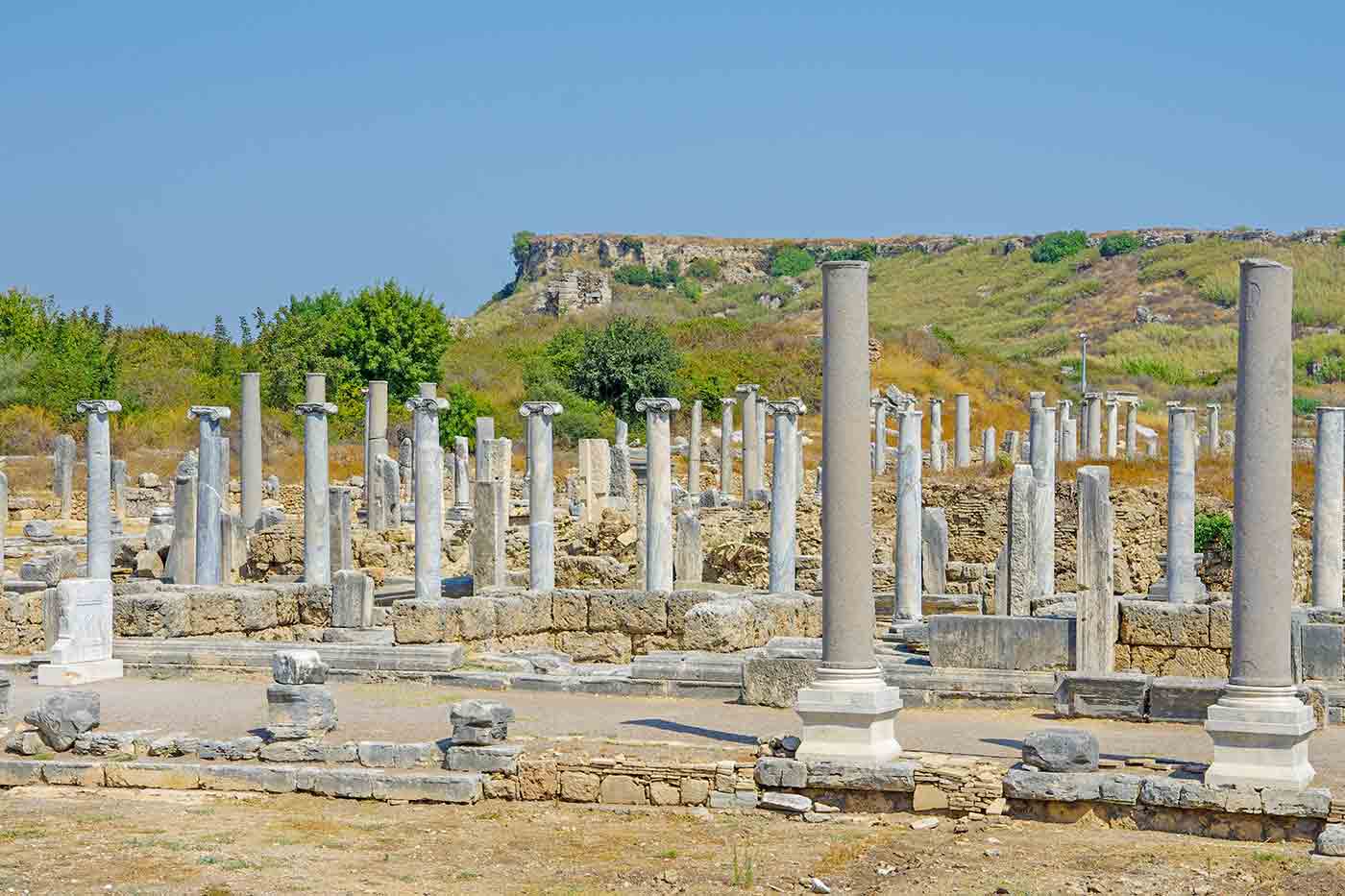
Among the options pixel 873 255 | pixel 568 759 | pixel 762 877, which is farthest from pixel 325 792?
pixel 873 255

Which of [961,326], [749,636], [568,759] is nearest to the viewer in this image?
[568,759]

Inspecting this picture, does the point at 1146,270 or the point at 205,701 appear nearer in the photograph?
the point at 205,701

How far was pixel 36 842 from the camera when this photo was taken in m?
11.2

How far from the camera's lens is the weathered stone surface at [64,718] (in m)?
13.6

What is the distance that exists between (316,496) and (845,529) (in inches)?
392

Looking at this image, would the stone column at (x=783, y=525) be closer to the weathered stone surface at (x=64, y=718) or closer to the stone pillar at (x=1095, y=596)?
the stone pillar at (x=1095, y=596)

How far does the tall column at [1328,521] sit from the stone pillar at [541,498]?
8608 mm

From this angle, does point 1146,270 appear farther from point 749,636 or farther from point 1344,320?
point 749,636

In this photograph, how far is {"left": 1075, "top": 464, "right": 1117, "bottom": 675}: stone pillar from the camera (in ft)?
51.5

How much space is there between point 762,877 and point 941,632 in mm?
6227

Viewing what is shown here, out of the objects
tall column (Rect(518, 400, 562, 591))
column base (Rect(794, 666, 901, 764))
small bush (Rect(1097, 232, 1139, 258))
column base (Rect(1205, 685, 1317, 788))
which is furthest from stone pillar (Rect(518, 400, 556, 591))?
small bush (Rect(1097, 232, 1139, 258))

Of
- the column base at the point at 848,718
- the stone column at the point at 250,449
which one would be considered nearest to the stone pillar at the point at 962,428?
the stone column at the point at 250,449

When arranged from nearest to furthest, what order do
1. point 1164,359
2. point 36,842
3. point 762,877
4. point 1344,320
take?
1. point 762,877
2. point 36,842
3. point 1164,359
4. point 1344,320

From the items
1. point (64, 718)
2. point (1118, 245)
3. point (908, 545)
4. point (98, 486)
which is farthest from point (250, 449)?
point (1118, 245)
